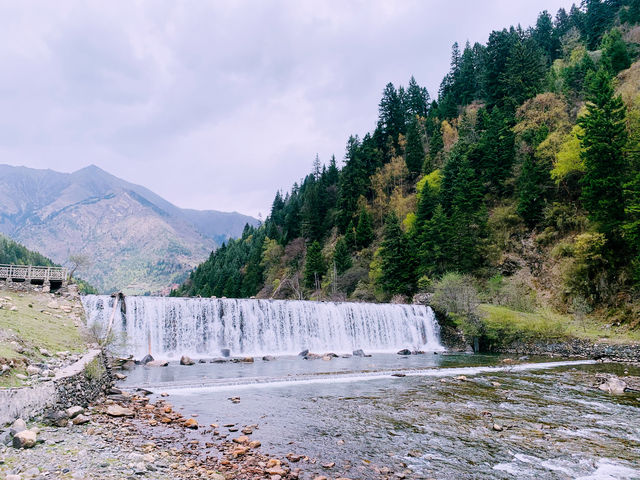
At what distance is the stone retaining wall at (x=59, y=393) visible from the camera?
23.8ft

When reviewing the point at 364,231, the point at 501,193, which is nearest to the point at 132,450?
the point at 501,193

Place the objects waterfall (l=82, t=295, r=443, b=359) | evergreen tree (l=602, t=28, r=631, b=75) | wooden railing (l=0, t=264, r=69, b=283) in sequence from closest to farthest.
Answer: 1. wooden railing (l=0, t=264, r=69, b=283)
2. waterfall (l=82, t=295, r=443, b=359)
3. evergreen tree (l=602, t=28, r=631, b=75)

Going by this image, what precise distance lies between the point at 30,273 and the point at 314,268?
39438 millimetres

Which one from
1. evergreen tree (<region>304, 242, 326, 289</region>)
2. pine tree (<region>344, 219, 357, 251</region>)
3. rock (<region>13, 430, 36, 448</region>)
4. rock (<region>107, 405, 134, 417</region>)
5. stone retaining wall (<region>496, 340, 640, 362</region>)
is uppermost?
pine tree (<region>344, 219, 357, 251</region>)

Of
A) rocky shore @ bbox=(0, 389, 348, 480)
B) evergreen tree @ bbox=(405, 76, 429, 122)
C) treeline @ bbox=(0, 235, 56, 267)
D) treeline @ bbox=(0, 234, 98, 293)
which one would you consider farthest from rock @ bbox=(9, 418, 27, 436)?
treeline @ bbox=(0, 235, 56, 267)

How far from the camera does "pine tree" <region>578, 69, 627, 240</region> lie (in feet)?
93.0

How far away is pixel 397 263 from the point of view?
4466cm

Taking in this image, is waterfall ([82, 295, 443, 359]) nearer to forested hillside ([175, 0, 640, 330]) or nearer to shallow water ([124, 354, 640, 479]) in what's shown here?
forested hillside ([175, 0, 640, 330])

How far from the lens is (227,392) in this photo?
1447 centimetres

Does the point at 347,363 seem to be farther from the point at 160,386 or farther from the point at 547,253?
the point at 547,253

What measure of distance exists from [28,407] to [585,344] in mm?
29201

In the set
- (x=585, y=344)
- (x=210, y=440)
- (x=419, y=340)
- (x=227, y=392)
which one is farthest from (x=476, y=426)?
(x=419, y=340)

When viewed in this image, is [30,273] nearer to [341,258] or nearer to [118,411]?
[118,411]

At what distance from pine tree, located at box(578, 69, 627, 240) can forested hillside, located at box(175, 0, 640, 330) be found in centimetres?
10
